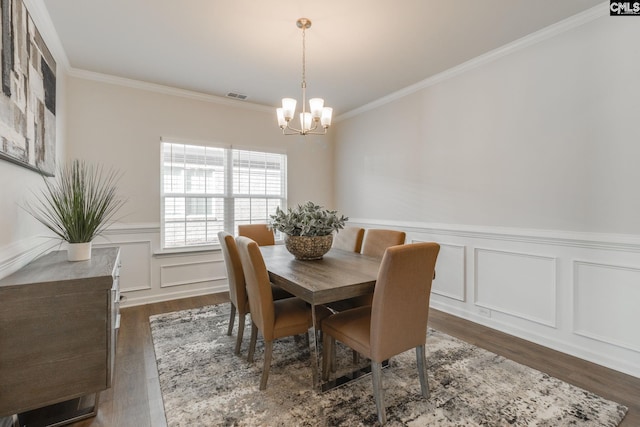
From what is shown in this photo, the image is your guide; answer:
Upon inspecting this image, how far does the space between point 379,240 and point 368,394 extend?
4.28 ft

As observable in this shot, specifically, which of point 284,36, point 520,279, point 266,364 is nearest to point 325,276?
point 266,364

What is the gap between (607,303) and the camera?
2.35 m

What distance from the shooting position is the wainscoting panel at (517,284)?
105 inches

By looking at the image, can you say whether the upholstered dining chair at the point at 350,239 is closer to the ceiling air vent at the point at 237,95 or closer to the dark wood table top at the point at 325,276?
the dark wood table top at the point at 325,276

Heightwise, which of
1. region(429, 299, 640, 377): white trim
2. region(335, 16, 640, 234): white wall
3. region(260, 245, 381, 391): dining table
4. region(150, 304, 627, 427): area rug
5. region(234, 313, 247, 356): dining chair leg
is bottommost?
region(150, 304, 627, 427): area rug

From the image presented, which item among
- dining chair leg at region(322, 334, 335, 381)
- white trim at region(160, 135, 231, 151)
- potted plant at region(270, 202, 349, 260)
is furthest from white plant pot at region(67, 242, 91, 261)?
white trim at region(160, 135, 231, 151)

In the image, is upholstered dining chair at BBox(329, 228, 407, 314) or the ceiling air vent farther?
the ceiling air vent

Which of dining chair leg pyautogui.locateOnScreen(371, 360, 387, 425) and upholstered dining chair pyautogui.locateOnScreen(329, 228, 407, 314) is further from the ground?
upholstered dining chair pyautogui.locateOnScreen(329, 228, 407, 314)

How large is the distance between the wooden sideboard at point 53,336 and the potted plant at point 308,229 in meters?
1.23

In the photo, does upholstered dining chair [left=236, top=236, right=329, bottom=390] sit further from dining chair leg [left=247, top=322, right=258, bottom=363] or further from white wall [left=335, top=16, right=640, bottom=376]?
white wall [left=335, top=16, right=640, bottom=376]

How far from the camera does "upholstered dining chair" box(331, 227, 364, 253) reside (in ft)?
10.4

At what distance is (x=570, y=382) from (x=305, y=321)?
187 centimetres

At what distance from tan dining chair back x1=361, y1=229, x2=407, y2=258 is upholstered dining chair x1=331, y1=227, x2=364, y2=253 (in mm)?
115

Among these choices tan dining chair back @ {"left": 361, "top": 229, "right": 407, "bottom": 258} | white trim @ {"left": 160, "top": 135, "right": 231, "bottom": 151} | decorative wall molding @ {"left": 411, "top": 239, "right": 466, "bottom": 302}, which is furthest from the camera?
white trim @ {"left": 160, "top": 135, "right": 231, "bottom": 151}
